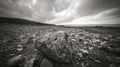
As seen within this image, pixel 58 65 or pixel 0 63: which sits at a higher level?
pixel 0 63

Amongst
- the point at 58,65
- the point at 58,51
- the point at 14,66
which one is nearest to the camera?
the point at 14,66

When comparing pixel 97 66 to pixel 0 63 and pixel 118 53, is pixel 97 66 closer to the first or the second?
pixel 118 53

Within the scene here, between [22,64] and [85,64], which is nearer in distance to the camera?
[22,64]

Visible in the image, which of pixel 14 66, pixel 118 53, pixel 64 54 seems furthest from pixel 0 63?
pixel 118 53

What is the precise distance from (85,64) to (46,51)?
1.38m

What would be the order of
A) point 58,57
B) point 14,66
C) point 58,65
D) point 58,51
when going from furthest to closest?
point 58,51, point 58,57, point 58,65, point 14,66

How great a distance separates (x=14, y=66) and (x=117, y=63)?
10.4 feet

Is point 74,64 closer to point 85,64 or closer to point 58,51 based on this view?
point 85,64

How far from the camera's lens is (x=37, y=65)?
1234 millimetres

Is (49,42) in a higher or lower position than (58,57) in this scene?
higher

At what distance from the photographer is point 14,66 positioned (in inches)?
46.5

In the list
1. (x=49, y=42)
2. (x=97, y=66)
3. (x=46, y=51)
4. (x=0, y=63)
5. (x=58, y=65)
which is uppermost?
(x=49, y=42)

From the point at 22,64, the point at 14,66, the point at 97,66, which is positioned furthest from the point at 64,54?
the point at 14,66

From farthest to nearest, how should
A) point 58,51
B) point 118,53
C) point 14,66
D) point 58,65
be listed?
point 118,53 < point 58,51 < point 58,65 < point 14,66
